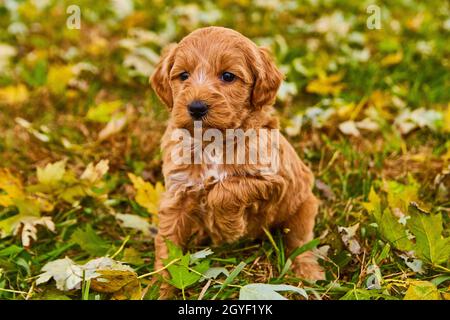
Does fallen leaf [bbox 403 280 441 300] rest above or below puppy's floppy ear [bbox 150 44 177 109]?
below

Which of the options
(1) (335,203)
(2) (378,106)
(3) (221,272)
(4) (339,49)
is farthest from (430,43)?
(3) (221,272)

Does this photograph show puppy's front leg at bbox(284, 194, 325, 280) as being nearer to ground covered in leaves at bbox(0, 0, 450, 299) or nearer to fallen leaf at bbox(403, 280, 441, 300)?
ground covered in leaves at bbox(0, 0, 450, 299)

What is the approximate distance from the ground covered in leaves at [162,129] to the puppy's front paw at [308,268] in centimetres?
6

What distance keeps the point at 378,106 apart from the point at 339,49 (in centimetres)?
134

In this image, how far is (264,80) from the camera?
285cm

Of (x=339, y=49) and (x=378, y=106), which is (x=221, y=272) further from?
(x=339, y=49)

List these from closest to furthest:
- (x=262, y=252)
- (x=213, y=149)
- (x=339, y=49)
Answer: (x=213, y=149) → (x=262, y=252) → (x=339, y=49)

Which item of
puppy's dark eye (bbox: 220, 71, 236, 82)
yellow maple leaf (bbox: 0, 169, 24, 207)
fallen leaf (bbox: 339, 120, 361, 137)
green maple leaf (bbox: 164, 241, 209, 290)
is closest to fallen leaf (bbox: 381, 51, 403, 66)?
fallen leaf (bbox: 339, 120, 361, 137)

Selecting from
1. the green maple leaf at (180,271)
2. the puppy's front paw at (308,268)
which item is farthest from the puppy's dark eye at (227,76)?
the puppy's front paw at (308,268)

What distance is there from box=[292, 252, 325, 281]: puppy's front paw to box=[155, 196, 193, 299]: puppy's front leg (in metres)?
0.71

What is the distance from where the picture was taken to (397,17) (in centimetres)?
680

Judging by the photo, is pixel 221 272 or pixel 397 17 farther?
pixel 397 17

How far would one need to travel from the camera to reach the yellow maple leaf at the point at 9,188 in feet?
11.5

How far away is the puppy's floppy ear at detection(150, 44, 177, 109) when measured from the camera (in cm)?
294
